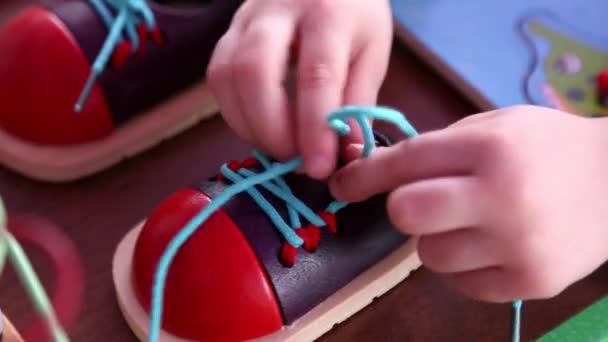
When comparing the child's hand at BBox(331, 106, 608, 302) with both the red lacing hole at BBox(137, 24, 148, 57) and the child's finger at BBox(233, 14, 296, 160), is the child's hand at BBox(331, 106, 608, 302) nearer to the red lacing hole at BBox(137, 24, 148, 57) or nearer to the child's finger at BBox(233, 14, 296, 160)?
the child's finger at BBox(233, 14, 296, 160)

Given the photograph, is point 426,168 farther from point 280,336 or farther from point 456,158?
point 280,336

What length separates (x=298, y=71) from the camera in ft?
1.39

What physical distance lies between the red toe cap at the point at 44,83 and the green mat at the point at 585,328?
359 millimetres

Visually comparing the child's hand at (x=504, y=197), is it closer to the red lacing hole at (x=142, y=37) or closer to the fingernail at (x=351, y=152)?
the fingernail at (x=351, y=152)

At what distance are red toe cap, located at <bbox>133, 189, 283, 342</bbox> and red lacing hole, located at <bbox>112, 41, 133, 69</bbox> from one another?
0.16 meters

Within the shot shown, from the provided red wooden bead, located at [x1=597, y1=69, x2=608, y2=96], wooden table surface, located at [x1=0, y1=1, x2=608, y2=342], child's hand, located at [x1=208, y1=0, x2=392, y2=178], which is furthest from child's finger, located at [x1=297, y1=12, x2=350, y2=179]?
red wooden bead, located at [x1=597, y1=69, x2=608, y2=96]

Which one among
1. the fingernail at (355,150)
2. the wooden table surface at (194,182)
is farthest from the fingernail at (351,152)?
the wooden table surface at (194,182)

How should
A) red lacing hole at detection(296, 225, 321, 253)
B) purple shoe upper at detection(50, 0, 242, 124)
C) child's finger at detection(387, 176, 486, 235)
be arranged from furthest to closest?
purple shoe upper at detection(50, 0, 242, 124), red lacing hole at detection(296, 225, 321, 253), child's finger at detection(387, 176, 486, 235)

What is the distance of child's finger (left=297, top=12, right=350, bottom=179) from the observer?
407 millimetres

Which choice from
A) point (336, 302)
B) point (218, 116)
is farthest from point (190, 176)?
point (336, 302)

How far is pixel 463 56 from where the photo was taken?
0.63 m

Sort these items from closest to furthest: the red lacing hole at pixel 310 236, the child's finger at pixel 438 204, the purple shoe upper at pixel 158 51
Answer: the child's finger at pixel 438 204 → the red lacing hole at pixel 310 236 → the purple shoe upper at pixel 158 51

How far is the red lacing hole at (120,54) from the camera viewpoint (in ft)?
1.84

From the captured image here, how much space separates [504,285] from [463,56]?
0.29 m
